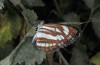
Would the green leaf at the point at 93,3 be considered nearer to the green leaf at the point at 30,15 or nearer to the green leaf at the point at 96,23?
the green leaf at the point at 96,23

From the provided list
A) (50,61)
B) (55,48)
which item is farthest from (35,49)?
(50,61)

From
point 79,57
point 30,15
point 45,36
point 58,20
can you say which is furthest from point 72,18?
point 45,36

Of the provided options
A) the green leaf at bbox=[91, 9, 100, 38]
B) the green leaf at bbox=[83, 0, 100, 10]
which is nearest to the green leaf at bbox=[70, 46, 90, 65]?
the green leaf at bbox=[91, 9, 100, 38]

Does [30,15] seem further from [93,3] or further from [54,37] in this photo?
[93,3]

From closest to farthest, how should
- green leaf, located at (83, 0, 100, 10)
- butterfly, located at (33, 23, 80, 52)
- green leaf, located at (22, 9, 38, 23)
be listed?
butterfly, located at (33, 23, 80, 52)
green leaf, located at (22, 9, 38, 23)
green leaf, located at (83, 0, 100, 10)

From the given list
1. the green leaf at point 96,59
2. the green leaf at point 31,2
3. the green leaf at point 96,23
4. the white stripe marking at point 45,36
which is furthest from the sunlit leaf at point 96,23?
the white stripe marking at point 45,36

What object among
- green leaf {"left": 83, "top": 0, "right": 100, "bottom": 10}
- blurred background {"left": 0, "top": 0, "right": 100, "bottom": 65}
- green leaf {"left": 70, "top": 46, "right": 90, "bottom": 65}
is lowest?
green leaf {"left": 70, "top": 46, "right": 90, "bottom": 65}

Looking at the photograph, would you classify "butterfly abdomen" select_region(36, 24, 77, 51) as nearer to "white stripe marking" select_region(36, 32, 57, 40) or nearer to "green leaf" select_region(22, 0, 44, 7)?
"white stripe marking" select_region(36, 32, 57, 40)
